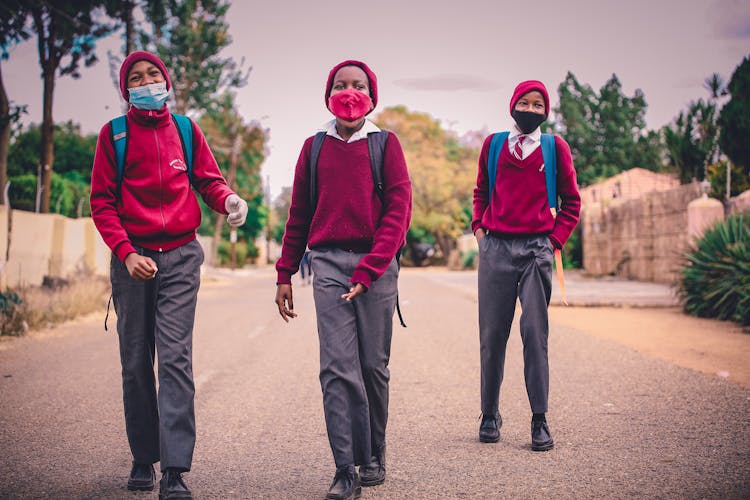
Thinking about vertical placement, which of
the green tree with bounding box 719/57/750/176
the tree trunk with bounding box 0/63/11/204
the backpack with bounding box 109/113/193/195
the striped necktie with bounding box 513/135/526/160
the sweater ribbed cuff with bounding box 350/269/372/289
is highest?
the green tree with bounding box 719/57/750/176

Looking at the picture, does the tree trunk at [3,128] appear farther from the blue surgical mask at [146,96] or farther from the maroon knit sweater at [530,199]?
the maroon knit sweater at [530,199]

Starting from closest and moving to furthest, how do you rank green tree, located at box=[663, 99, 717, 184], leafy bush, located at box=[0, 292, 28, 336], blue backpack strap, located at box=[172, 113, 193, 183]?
blue backpack strap, located at box=[172, 113, 193, 183] → leafy bush, located at box=[0, 292, 28, 336] → green tree, located at box=[663, 99, 717, 184]

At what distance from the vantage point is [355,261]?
3.92 metres

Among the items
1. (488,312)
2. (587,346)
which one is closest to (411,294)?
(587,346)

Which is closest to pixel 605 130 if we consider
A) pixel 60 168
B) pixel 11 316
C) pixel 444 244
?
pixel 444 244

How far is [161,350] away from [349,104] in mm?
1487

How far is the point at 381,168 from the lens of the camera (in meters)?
3.97

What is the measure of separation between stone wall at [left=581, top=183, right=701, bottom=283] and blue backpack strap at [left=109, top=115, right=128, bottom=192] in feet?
49.7

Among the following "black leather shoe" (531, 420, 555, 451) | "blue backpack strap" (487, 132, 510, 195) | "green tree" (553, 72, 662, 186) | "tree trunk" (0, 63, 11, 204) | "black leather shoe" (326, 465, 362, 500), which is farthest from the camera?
"green tree" (553, 72, 662, 186)

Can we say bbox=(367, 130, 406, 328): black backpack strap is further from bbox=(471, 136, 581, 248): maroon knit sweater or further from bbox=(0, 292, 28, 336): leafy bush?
bbox=(0, 292, 28, 336): leafy bush

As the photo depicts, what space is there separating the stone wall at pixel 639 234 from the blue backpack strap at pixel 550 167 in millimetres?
13222

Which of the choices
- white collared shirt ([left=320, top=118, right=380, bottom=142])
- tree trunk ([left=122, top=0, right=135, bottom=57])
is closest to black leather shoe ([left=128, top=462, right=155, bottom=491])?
white collared shirt ([left=320, top=118, right=380, bottom=142])

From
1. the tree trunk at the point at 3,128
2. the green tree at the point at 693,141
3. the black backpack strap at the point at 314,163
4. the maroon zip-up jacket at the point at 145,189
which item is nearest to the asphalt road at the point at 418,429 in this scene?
the maroon zip-up jacket at the point at 145,189

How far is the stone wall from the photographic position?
20.1 meters
